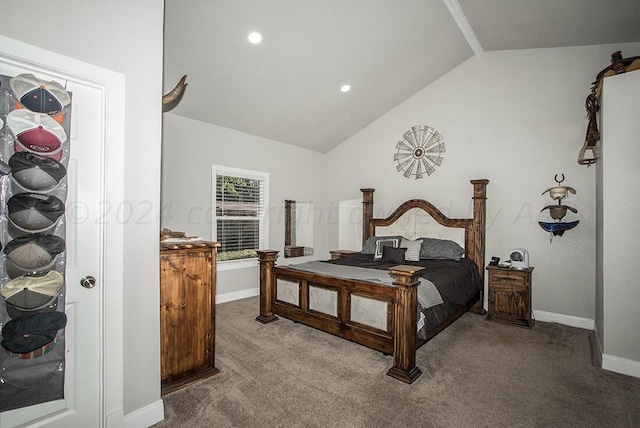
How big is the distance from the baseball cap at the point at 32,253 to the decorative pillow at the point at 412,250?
372 cm

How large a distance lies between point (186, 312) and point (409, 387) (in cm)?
179

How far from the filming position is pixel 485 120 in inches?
169

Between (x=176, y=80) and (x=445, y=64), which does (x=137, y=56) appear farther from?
(x=445, y=64)

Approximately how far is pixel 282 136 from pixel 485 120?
3.18m

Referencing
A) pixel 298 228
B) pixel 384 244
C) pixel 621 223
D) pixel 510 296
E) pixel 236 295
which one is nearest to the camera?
pixel 621 223

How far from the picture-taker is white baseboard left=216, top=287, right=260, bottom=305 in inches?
175

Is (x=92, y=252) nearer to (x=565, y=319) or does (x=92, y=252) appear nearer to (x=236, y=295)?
(x=236, y=295)

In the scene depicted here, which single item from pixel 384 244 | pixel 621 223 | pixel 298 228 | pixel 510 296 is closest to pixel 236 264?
pixel 298 228

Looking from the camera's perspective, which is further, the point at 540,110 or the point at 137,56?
the point at 540,110

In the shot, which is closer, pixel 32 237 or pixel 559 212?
pixel 32 237

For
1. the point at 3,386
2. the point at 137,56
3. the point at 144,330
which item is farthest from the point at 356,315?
the point at 137,56

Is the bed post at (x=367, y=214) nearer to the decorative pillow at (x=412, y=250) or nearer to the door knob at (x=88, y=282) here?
the decorative pillow at (x=412, y=250)

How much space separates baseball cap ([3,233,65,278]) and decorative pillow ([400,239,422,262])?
3.72 meters

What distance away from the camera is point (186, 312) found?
2268 mm
